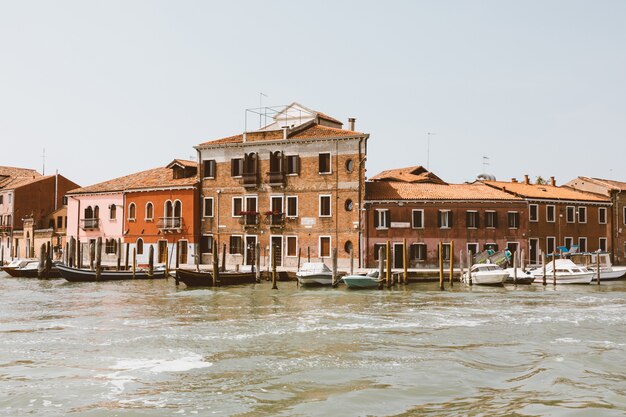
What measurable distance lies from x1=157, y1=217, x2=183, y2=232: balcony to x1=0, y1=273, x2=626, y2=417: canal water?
16486mm

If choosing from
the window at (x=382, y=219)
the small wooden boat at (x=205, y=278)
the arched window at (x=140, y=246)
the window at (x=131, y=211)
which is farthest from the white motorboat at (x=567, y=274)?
the window at (x=131, y=211)

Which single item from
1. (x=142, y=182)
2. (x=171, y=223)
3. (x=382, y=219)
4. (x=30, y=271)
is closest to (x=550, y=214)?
(x=382, y=219)

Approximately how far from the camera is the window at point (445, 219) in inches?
1438

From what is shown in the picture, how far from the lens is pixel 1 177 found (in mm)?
63781

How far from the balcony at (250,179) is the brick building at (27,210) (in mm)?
22752

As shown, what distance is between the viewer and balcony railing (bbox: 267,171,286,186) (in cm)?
3869

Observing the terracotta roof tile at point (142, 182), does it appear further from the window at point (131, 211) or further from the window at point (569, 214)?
the window at point (569, 214)

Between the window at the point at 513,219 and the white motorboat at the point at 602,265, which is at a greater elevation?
the window at the point at 513,219

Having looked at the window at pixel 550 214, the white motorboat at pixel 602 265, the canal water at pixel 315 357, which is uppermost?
the window at pixel 550 214

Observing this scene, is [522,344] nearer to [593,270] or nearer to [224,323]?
[224,323]

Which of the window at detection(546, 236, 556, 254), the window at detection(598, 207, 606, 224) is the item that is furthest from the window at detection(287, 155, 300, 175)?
the window at detection(598, 207, 606, 224)

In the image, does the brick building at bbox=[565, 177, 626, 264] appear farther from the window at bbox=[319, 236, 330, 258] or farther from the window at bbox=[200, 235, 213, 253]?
the window at bbox=[200, 235, 213, 253]

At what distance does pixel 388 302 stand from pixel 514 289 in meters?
8.31

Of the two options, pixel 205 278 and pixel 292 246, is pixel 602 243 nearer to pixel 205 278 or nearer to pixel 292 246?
pixel 292 246
